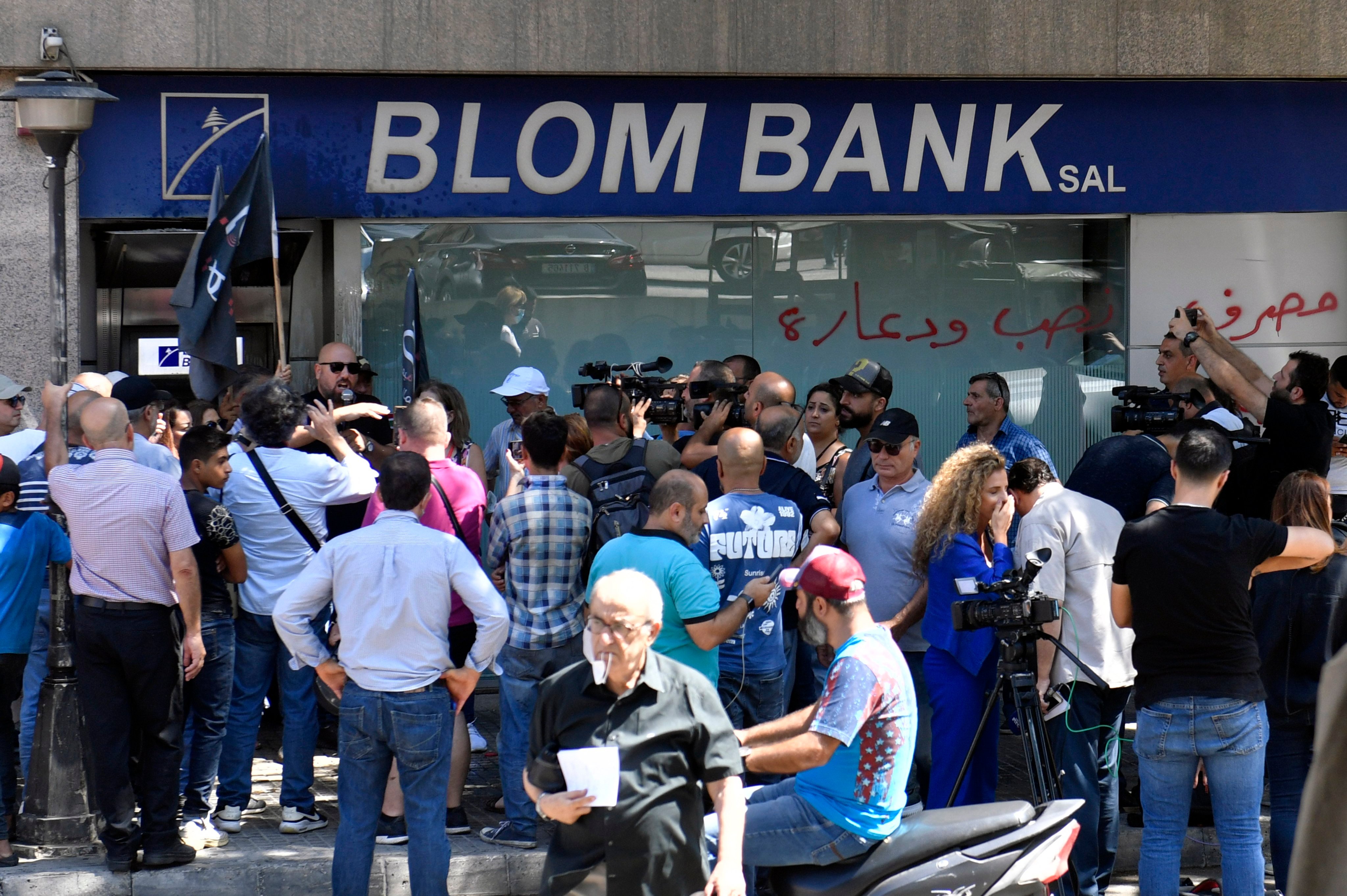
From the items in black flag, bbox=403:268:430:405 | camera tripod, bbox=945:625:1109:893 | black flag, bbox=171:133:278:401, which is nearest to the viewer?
camera tripod, bbox=945:625:1109:893

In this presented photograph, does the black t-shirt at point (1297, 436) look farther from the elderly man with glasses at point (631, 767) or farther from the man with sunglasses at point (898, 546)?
the elderly man with glasses at point (631, 767)

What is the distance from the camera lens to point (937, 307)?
34.6ft

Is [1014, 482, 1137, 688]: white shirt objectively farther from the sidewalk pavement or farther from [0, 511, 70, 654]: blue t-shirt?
[0, 511, 70, 654]: blue t-shirt

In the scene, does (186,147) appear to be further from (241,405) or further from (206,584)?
(206,584)

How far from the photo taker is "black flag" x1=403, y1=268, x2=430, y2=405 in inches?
352

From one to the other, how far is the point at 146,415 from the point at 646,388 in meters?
2.66

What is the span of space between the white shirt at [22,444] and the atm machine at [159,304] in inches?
108

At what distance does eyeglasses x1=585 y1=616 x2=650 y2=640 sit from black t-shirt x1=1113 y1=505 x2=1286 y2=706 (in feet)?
7.45

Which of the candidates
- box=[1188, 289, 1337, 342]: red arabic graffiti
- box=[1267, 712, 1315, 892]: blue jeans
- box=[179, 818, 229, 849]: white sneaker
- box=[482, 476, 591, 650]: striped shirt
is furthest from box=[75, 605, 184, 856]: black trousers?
box=[1188, 289, 1337, 342]: red arabic graffiti

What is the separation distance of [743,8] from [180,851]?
6.64 meters

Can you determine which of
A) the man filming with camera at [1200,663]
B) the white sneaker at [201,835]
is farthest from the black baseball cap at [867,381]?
the white sneaker at [201,835]

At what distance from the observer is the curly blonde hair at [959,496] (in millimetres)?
6082

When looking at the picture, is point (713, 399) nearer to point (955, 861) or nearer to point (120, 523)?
point (120, 523)

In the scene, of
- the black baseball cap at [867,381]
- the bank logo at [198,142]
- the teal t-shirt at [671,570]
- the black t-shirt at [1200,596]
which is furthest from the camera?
the bank logo at [198,142]
